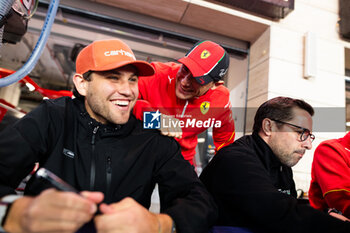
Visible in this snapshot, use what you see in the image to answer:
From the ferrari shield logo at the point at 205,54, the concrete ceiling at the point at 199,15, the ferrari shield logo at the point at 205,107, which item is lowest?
the ferrari shield logo at the point at 205,107

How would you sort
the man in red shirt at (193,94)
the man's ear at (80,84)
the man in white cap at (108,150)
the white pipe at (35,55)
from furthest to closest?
1. the man in red shirt at (193,94)
2. the white pipe at (35,55)
3. the man's ear at (80,84)
4. the man in white cap at (108,150)

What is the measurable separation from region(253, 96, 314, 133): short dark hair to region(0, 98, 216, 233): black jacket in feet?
1.98

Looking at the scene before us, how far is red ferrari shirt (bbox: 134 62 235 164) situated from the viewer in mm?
1751

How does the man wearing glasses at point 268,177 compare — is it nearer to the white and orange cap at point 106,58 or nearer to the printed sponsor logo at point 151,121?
the printed sponsor logo at point 151,121

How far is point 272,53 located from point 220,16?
76 centimetres

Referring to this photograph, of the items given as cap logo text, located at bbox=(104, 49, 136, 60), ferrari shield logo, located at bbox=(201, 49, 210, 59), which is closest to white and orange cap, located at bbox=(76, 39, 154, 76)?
cap logo text, located at bbox=(104, 49, 136, 60)

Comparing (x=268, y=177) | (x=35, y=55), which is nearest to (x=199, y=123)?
(x=268, y=177)

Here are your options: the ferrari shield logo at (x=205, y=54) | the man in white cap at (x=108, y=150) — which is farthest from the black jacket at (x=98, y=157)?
the ferrari shield logo at (x=205, y=54)

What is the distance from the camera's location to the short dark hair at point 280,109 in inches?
54.5

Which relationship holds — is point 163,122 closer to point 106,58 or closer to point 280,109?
point 106,58

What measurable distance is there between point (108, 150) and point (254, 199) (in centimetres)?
62

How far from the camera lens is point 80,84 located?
1189mm

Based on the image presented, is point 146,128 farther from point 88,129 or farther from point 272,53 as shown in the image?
point 272,53

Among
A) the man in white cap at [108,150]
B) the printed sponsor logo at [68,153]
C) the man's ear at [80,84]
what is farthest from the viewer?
the man's ear at [80,84]
